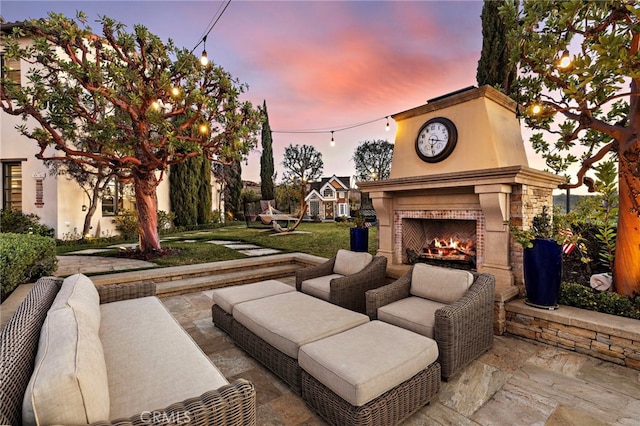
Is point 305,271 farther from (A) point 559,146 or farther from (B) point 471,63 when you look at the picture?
(B) point 471,63

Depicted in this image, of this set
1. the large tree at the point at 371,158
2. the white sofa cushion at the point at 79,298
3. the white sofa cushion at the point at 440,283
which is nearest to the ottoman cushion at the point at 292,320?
the white sofa cushion at the point at 440,283

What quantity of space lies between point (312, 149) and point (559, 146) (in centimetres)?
2708

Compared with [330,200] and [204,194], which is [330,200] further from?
[204,194]

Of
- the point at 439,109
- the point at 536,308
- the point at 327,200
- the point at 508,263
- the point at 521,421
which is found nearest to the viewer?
the point at 521,421

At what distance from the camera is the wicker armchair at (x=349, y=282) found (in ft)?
10.9

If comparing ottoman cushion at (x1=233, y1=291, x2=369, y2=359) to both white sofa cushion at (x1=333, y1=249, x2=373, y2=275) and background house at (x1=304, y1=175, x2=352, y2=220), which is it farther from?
background house at (x1=304, y1=175, x2=352, y2=220)

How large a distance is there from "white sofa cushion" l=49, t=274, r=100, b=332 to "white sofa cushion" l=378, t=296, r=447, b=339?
226 centimetres

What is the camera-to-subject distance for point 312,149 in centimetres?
3034

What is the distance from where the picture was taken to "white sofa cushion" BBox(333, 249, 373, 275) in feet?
12.6

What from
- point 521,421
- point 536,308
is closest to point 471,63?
→ point 536,308

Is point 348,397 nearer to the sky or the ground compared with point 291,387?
nearer to the sky

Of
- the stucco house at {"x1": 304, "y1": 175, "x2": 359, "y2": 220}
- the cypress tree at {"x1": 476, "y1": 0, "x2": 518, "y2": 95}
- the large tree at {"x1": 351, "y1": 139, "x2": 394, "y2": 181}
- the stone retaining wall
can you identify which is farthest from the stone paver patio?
the large tree at {"x1": 351, "y1": 139, "x2": 394, "y2": 181}

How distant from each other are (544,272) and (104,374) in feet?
12.1

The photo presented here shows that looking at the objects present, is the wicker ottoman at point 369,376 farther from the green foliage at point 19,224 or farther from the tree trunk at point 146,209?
the green foliage at point 19,224
